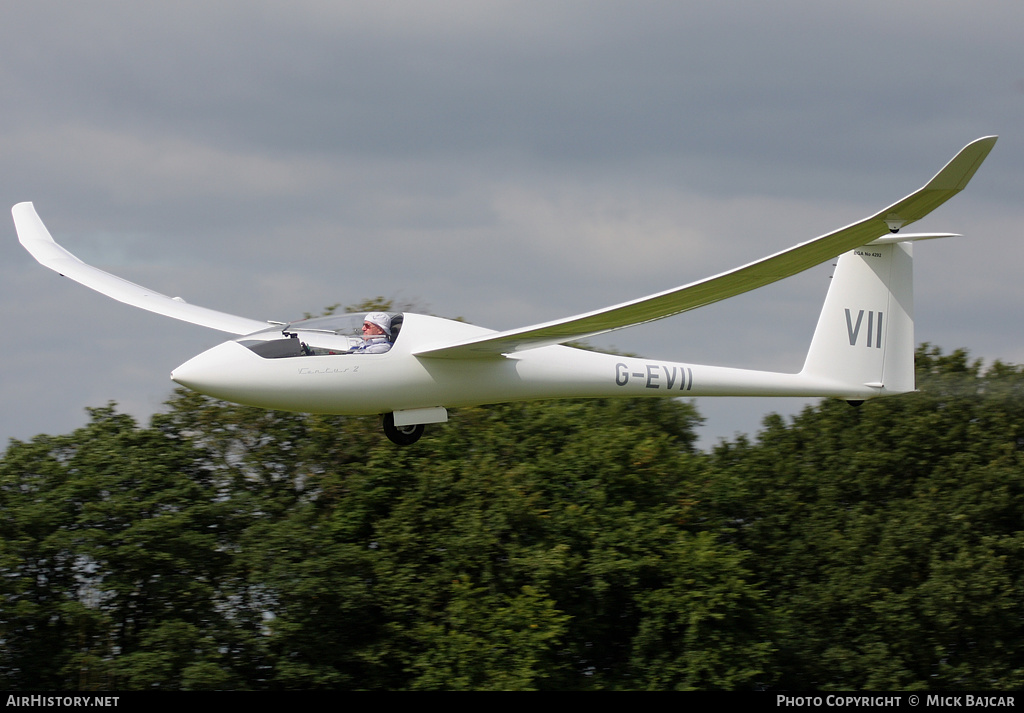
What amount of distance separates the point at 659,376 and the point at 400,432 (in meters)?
3.13

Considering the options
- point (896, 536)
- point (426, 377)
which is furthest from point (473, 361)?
point (896, 536)

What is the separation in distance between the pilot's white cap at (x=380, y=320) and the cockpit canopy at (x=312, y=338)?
42mm

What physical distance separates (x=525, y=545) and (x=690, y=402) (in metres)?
10.6

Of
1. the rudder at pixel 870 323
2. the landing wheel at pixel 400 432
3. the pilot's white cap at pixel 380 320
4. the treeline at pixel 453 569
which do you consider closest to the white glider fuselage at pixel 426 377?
the pilot's white cap at pixel 380 320

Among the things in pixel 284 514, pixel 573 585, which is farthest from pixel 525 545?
pixel 284 514

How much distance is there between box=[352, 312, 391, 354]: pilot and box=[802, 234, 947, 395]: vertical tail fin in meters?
6.31

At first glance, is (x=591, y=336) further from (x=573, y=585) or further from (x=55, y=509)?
(x=55, y=509)

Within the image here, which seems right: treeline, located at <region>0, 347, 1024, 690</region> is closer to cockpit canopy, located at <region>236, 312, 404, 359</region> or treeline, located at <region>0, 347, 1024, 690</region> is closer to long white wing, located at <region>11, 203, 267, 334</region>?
long white wing, located at <region>11, 203, 267, 334</region>

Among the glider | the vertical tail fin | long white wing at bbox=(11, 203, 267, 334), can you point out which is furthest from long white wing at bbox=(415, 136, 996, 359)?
the vertical tail fin

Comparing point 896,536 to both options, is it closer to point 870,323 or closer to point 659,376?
point 870,323

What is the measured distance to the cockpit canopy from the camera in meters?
10.7

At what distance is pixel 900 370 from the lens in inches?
578

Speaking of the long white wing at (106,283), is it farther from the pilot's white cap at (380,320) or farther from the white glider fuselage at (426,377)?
the white glider fuselage at (426,377)

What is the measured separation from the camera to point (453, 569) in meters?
21.8
